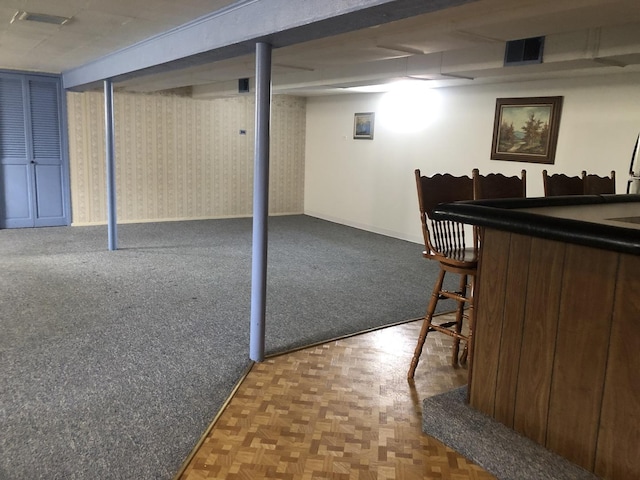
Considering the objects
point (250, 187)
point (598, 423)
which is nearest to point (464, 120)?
point (250, 187)

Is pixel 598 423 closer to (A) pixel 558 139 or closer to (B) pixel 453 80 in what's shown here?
(A) pixel 558 139

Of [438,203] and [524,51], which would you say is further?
[524,51]

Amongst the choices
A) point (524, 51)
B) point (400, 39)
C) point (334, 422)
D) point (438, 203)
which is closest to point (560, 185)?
point (438, 203)

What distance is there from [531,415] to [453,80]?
16.3ft

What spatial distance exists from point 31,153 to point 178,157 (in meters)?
2.22

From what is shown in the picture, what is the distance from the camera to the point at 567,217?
2.11 m

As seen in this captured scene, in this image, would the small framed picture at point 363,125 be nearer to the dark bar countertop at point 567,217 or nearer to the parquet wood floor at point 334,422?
the parquet wood floor at point 334,422

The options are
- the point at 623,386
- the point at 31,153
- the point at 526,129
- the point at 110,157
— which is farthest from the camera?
the point at 31,153

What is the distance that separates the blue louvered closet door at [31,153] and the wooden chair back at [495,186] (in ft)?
22.6

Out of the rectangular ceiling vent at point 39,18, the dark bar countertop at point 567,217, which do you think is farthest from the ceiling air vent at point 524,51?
the rectangular ceiling vent at point 39,18

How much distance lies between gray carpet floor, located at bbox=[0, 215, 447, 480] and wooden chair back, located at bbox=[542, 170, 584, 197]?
151cm

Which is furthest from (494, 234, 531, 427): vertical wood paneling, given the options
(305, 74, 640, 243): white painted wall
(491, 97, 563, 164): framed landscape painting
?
(491, 97, 563, 164): framed landscape painting

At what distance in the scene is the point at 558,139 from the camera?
586 cm

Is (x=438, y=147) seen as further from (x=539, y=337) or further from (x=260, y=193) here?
(x=539, y=337)
